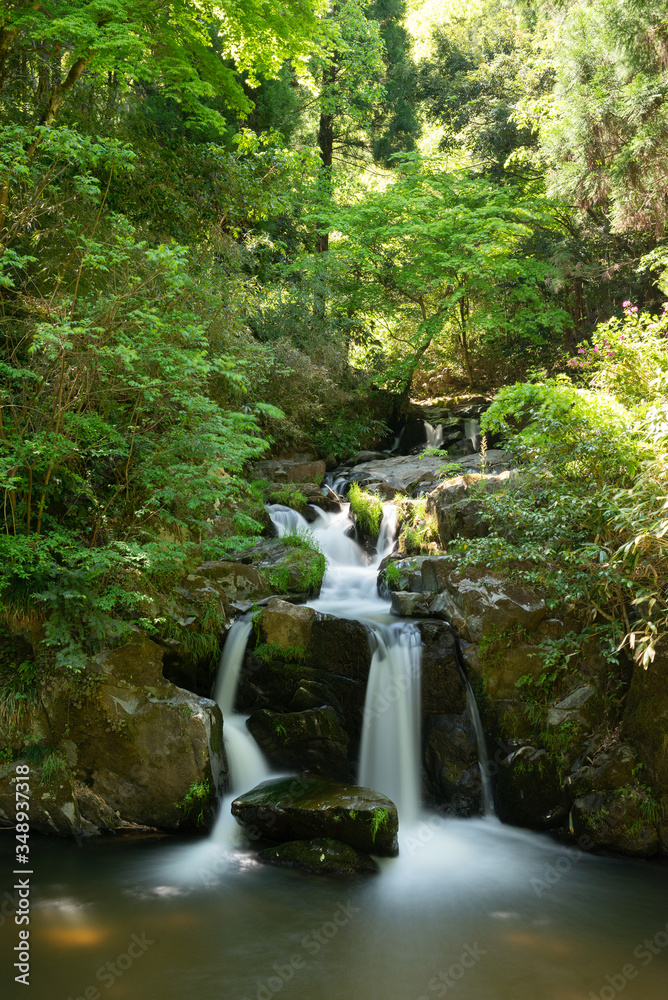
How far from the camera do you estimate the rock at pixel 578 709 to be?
6.11 metres

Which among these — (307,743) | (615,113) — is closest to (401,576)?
(307,743)

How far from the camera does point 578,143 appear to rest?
991 cm

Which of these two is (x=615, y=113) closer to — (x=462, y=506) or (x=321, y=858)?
(x=462, y=506)

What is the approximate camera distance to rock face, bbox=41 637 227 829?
559 cm

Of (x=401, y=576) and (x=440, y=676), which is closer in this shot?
(x=440, y=676)

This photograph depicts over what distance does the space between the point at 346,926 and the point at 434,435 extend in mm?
12159

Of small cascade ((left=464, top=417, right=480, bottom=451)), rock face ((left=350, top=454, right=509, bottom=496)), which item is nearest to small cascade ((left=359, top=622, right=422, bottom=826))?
rock face ((left=350, top=454, right=509, bottom=496))

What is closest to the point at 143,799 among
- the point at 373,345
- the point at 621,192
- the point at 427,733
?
the point at 427,733

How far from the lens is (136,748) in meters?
5.60

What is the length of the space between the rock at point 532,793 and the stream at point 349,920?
0.45 ft

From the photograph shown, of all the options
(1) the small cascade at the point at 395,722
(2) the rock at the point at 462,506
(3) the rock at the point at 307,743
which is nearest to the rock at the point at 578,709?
(1) the small cascade at the point at 395,722

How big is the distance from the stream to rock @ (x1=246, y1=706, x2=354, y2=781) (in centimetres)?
22

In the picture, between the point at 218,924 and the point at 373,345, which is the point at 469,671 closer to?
the point at 218,924

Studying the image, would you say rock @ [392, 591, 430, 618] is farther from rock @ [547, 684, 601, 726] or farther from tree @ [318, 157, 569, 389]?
tree @ [318, 157, 569, 389]
